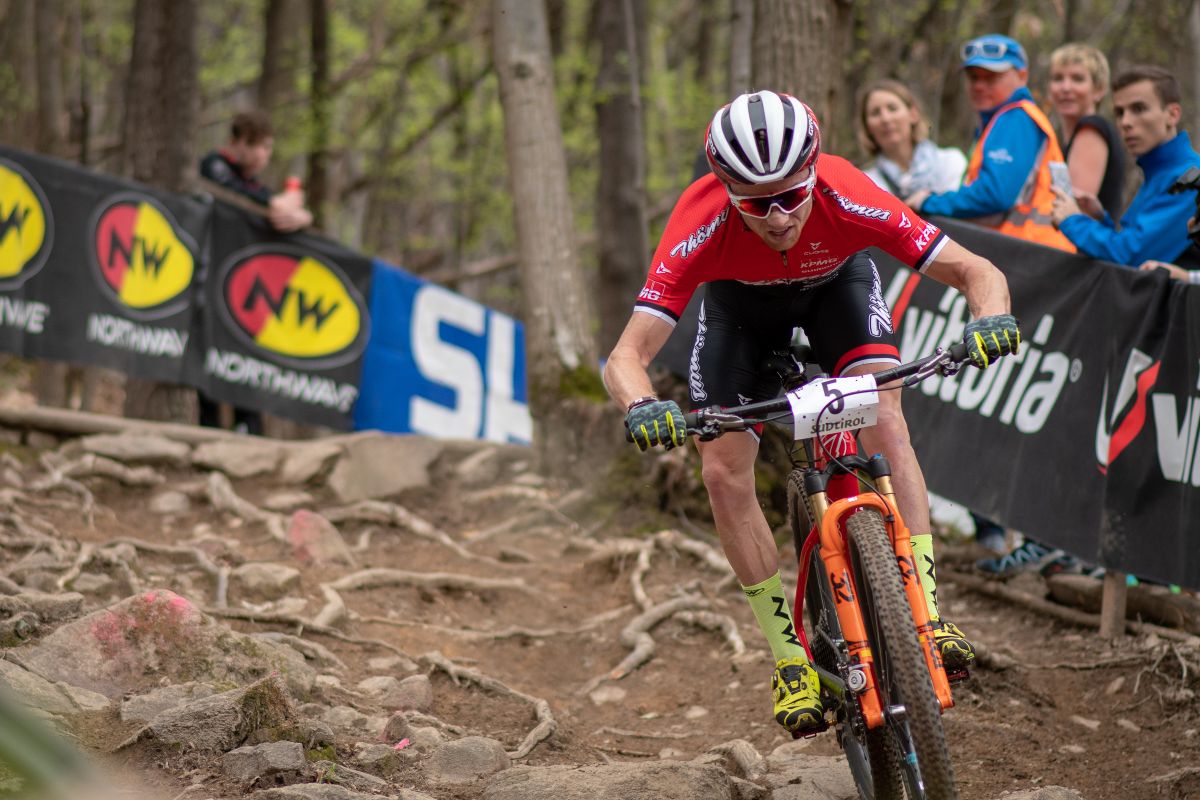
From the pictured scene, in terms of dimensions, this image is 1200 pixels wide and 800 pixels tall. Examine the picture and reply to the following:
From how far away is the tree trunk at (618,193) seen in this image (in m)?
15.0

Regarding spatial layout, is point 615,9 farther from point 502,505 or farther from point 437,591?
point 437,591

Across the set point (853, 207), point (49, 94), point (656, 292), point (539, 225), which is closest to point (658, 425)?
point (656, 292)

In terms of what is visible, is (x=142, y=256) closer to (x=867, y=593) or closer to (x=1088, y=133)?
(x=1088, y=133)

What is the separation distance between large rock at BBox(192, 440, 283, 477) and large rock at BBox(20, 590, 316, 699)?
3939 millimetres

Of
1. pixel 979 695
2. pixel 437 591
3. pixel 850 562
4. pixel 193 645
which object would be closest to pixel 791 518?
pixel 850 562

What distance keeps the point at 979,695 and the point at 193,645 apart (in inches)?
129

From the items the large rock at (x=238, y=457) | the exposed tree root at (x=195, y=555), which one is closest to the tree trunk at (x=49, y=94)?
the large rock at (x=238, y=457)

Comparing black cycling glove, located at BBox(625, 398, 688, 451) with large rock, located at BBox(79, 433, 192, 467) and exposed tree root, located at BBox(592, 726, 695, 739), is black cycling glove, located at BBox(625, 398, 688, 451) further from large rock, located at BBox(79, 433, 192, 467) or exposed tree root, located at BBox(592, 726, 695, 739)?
large rock, located at BBox(79, 433, 192, 467)

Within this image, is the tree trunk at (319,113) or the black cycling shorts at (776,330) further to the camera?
the tree trunk at (319,113)

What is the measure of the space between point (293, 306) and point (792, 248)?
645 cm

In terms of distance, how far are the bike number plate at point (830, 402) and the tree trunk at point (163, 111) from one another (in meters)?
7.99

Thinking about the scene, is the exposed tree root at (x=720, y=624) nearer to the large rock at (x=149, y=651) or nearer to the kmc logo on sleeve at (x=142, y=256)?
the large rock at (x=149, y=651)

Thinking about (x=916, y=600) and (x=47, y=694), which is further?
(x=47, y=694)

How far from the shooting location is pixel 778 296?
14.2 feet
